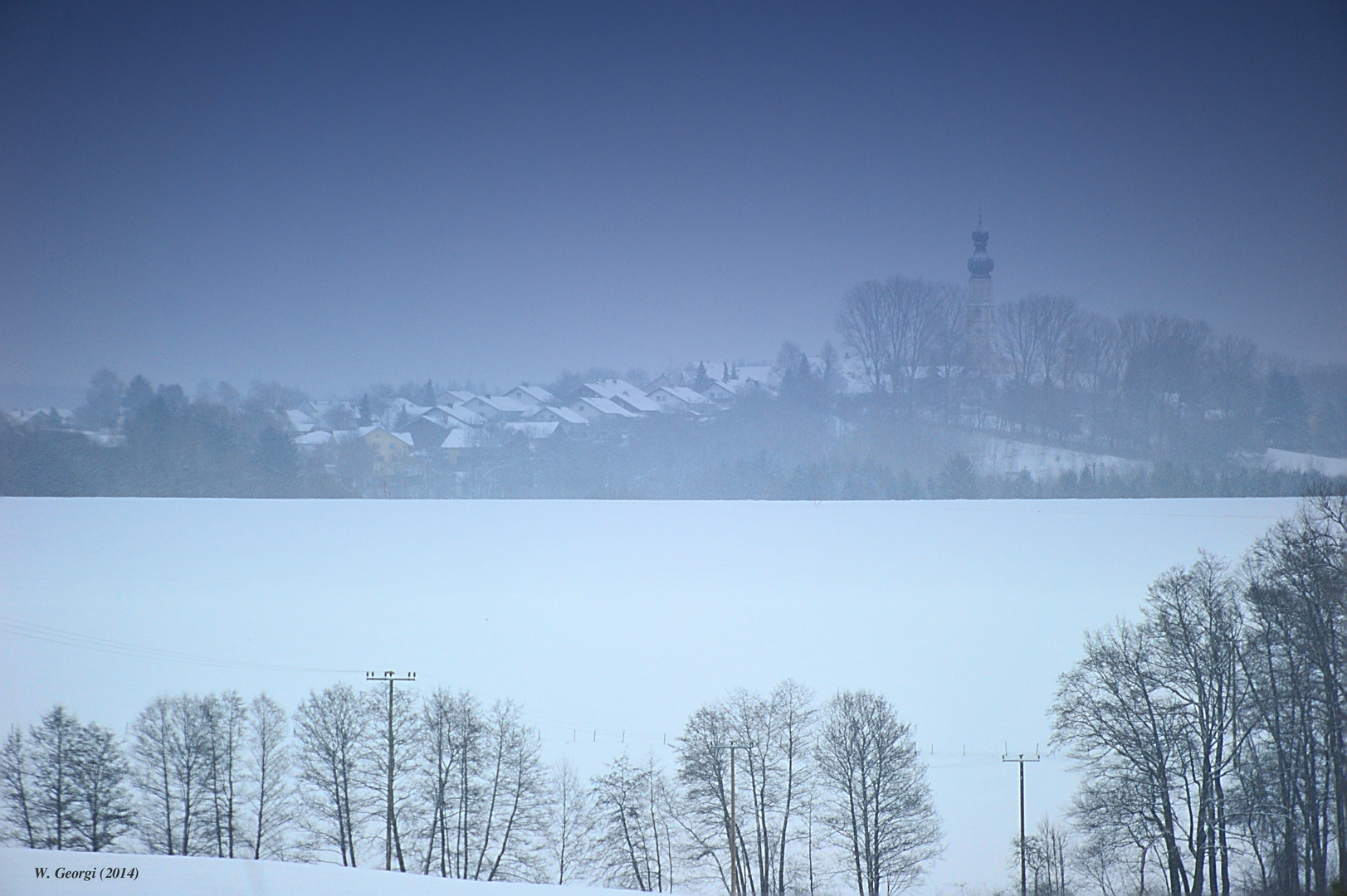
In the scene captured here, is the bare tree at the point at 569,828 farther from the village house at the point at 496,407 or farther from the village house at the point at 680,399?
the village house at the point at 496,407

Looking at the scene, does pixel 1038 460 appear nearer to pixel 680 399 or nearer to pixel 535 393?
pixel 680 399

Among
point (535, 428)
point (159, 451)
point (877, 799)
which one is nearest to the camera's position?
point (877, 799)

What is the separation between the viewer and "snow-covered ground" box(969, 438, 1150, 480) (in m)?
51.4

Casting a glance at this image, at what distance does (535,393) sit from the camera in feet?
229

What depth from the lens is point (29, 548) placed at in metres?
35.2

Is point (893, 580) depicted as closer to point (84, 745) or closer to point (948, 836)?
point (948, 836)

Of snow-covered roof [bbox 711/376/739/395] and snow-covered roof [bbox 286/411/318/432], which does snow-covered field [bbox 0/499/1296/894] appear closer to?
snow-covered roof [bbox 286/411/318/432]

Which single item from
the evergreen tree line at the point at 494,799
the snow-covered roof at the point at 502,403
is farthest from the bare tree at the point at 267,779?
the snow-covered roof at the point at 502,403

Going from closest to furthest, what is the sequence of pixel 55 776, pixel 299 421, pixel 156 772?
pixel 55 776 < pixel 156 772 < pixel 299 421

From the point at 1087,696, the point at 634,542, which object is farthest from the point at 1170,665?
the point at 634,542

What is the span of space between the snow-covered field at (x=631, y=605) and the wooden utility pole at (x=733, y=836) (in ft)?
8.52

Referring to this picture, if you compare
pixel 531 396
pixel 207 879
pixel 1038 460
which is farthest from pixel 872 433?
pixel 207 879

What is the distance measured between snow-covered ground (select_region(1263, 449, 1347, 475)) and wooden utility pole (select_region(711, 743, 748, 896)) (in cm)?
3415

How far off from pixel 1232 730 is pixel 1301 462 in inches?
1410
